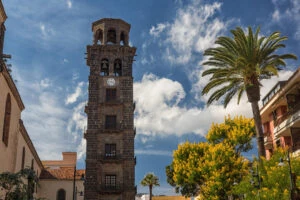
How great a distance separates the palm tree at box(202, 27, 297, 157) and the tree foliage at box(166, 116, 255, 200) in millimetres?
7374

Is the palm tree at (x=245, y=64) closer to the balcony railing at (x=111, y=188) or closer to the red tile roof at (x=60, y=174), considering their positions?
the balcony railing at (x=111, y=188)

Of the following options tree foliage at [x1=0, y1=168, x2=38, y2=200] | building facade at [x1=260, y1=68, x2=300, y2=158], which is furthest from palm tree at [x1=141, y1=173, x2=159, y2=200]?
tree foliage at [x1=0, y1=168, x2=38, y2=200]

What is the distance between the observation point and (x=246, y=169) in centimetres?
3700

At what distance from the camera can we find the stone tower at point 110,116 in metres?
44.9

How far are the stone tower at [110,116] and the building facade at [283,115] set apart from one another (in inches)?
619

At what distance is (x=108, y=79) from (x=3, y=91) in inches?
971

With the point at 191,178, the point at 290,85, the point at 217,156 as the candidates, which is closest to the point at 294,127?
the point at 290,85

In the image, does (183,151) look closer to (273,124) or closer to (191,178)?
(191,178)

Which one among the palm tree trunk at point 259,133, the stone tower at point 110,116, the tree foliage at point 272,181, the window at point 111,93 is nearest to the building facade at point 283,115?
the palm tree trunk at point 259,133

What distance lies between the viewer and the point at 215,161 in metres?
35.3

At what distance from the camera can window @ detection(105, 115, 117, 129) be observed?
4741cm

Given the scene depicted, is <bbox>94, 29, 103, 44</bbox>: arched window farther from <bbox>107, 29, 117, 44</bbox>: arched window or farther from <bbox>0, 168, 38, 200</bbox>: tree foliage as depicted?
<bbox>0, 168, 38, 200</bbox>: tree foliage

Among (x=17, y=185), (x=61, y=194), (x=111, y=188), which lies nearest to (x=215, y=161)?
(x=111, y=188)

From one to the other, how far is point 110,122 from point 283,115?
21648 mm
